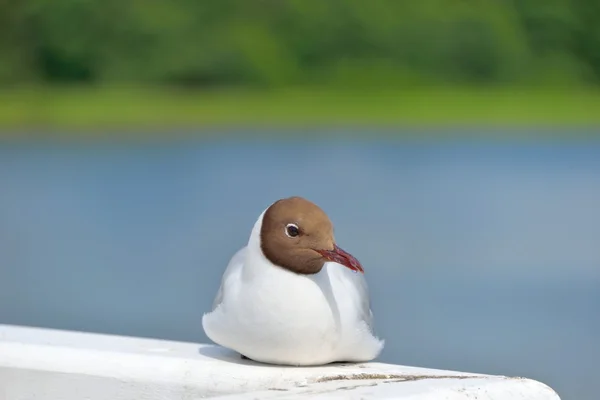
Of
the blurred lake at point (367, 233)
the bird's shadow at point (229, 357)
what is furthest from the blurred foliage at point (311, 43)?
the bird's shadow at point (229, 357)

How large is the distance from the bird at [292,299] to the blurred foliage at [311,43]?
14.7m

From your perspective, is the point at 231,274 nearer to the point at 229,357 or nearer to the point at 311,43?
the point at 229,357

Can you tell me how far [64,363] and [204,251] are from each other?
306 inches

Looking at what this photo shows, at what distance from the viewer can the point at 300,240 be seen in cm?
248

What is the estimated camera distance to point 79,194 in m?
14.4

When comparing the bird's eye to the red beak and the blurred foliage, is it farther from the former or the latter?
the blurred foliage

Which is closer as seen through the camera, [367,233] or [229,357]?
[229,357]

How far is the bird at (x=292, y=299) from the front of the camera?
2.45 m

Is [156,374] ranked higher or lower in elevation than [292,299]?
lower

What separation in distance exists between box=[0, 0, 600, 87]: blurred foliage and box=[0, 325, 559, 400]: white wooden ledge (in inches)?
580

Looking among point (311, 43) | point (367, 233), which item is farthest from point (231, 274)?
point (311, 43)

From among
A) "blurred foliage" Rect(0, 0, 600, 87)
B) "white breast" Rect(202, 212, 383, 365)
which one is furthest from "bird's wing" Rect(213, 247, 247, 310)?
"blurred foliage" Rect(0, 0, 600, 87)

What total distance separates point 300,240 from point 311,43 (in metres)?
16.1

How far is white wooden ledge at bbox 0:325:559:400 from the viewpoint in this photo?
2240 millimetres
